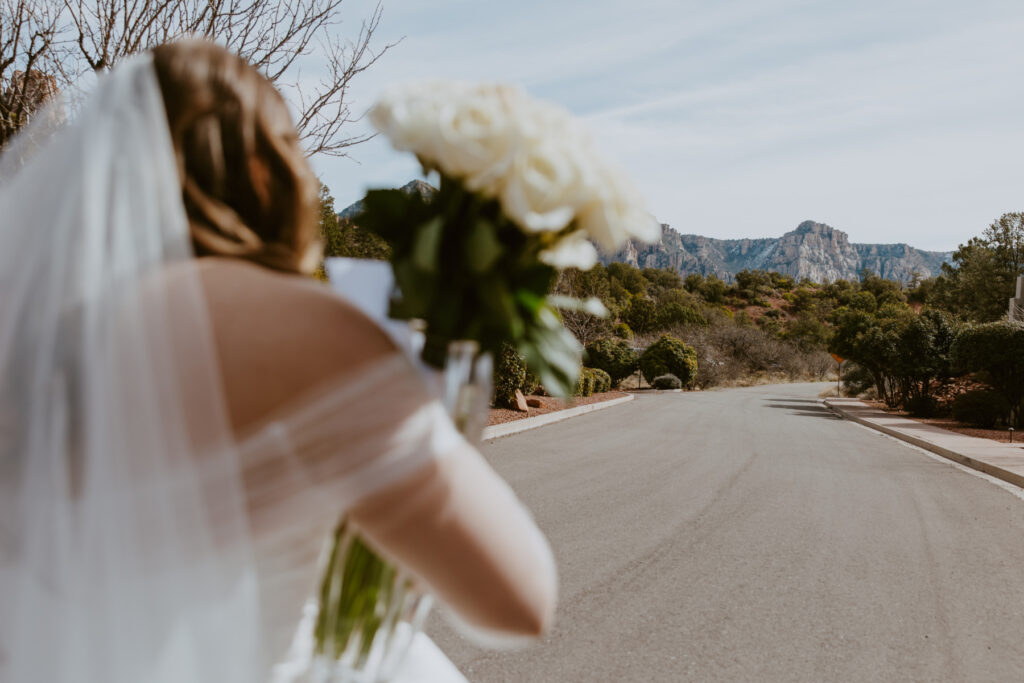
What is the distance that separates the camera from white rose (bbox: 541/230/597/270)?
1138 millimetres

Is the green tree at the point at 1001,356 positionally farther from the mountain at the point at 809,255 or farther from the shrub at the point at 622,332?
the mountain at the point at 809,255

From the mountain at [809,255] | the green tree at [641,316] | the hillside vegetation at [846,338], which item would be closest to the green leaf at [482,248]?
the hillside vegetation at [846,338]

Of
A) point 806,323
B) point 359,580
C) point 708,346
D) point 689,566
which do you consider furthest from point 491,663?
point 806,323

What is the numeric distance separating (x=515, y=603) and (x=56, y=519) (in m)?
0.68

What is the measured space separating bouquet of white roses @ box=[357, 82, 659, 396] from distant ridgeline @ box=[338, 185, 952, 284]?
159m

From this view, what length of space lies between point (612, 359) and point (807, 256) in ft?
519

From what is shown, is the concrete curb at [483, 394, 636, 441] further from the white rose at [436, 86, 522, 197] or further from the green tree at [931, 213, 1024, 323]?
the green tree at [931, 213, 1024, 323]

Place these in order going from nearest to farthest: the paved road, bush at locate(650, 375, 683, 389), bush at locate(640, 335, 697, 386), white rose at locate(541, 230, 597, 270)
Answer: white rose at locate(541, 230, 597, 270) < the paved road < bush at locate(650, 375, 683, 389) < bush at locate(640, 335, 697, 386)

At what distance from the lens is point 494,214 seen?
1.10m

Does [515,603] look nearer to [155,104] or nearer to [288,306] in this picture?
[288,306]

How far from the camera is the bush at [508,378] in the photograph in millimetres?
16781

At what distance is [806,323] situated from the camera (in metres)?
60.5

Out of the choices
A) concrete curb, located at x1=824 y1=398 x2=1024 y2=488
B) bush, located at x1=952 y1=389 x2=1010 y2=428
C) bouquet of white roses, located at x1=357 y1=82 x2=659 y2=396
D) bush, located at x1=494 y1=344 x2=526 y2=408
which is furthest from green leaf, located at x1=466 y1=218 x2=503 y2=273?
bush, located at x1=952 y1=389 x2=1010 y2=428

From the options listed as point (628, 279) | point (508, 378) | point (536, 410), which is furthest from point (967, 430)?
point (628, 279)
